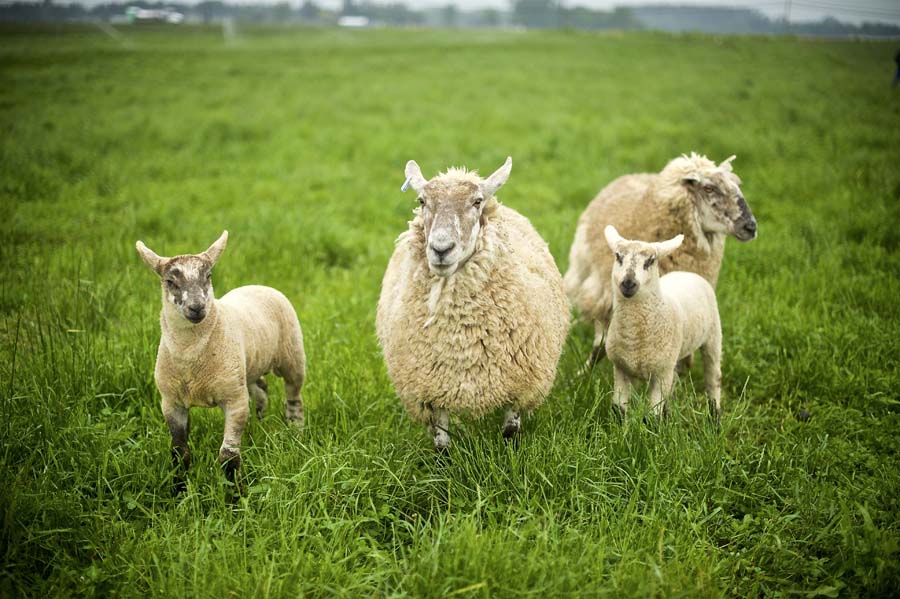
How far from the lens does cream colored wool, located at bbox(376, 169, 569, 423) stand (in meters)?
3.41

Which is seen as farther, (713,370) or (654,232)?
(654,232)

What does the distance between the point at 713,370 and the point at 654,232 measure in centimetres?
122

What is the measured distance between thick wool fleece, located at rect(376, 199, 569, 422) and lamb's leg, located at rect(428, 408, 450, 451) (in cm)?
5

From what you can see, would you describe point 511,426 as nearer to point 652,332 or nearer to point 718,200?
point 652,332

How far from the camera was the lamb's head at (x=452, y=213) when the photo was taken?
10.3 ft

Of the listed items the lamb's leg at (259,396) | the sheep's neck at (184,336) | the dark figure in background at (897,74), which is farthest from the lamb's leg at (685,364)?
the dark figure in background at (897,74)

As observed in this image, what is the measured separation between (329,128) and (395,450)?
11.6 metres

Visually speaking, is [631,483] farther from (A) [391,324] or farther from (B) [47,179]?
(B) [47,179]

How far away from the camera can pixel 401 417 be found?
13.0 feet

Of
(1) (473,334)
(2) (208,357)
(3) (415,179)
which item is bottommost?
(2) (208,357)

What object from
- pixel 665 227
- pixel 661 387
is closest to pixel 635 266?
pixel 661 387

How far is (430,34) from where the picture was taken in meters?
37.5

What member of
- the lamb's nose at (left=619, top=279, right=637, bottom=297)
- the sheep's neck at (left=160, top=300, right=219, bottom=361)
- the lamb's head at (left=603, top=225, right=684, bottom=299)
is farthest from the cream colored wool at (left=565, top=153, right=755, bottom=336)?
the sheep's neck at (left=160, top=300, right=219, bottom=361)

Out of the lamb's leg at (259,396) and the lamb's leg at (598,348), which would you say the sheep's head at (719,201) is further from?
the lamb's leg at (259,396)
